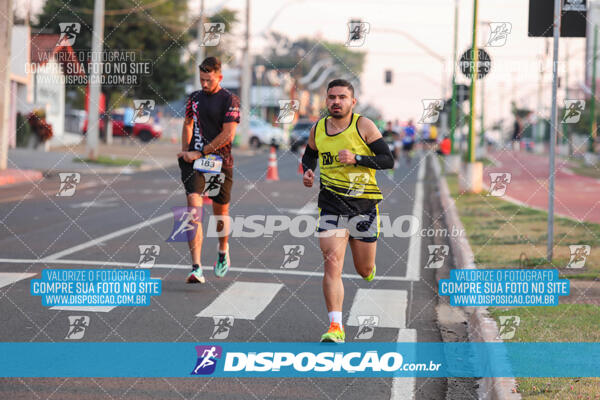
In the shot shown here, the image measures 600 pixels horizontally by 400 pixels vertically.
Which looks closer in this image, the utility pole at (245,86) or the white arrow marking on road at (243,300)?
the white arrow marking on road at (243,300)

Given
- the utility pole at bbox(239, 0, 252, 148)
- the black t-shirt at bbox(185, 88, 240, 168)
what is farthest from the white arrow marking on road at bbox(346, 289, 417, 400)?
the utility pole at bbox(239, 0, 252, 148)

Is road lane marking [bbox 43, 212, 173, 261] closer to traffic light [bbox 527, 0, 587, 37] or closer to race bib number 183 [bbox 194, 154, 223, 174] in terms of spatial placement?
race bib number 183 [bbox 194, 154, 223, 174]

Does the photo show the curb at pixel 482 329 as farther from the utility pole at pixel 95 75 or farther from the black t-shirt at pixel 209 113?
the utility pole at pixel 95 75

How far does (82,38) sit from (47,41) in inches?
454

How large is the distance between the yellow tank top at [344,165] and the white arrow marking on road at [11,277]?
12.2 ft

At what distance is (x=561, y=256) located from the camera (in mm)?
11711

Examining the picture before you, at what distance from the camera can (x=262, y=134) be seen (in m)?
58.7

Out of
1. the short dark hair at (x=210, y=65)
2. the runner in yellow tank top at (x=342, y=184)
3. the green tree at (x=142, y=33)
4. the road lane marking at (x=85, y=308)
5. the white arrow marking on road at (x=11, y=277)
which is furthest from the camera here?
Answer: the green tree at (x=142, y=33)

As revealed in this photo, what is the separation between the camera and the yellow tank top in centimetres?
684

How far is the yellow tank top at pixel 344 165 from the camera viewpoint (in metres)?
6.84

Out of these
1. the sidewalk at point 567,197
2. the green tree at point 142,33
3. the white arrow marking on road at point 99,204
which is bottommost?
the white arrow marking on road at point 99,204

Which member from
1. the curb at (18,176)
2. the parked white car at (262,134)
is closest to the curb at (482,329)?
the curb at (18,176)

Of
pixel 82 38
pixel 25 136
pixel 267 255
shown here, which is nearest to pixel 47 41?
pixel 25 136

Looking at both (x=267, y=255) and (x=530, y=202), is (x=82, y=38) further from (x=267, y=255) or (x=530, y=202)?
(x=267, y=255)
